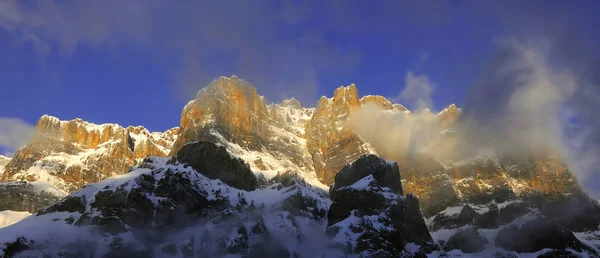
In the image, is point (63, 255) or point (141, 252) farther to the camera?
point (141, 252)

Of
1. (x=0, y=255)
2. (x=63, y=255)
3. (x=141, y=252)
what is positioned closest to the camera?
(x=0, y=255)

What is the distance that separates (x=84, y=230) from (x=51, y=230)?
30.5ft

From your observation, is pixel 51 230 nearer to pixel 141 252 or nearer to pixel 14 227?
pixel 14 227

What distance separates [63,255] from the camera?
185 meters

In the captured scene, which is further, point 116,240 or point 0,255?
point 116,240

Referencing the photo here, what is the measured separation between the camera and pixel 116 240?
19688 centimetres

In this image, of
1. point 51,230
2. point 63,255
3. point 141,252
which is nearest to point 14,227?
point 51,230

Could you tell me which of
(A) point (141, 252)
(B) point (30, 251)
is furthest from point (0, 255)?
(A) point (141, 252)

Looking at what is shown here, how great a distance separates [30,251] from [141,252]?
101 ft

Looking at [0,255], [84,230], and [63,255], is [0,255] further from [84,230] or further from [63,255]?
[84,230]

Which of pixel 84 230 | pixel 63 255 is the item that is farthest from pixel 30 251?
pixel 84 230

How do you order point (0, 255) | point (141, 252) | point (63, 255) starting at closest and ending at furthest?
point (0, 255)
point (63, 255)
point (141, 252)

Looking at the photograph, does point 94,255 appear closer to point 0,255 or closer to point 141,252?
point 141,252

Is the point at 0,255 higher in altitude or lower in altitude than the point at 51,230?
lower
